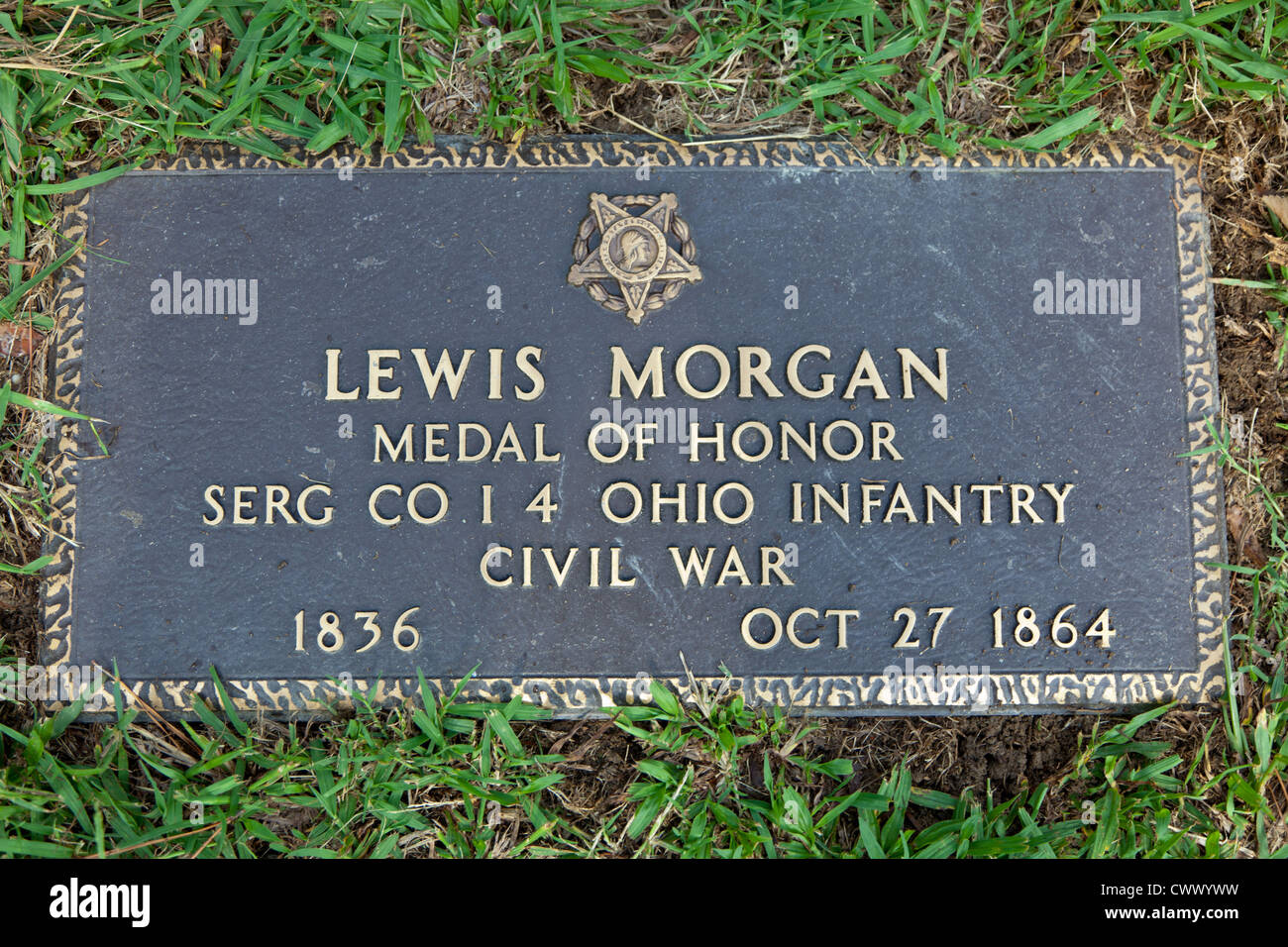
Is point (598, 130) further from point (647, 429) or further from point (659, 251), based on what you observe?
point (647, 429)

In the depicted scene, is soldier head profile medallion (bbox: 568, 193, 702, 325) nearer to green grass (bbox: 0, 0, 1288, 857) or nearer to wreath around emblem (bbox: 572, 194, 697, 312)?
wreath around emblem (bbox: 572, 194, 697, 312)

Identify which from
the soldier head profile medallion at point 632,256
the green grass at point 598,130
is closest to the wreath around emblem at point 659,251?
the soldier head profile medallion at point 632,256

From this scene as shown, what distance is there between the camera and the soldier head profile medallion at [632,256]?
2164 mm

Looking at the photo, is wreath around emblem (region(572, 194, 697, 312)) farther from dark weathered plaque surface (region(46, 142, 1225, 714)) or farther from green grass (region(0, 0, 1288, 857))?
green grass (region(0, 0, 1288, 857))

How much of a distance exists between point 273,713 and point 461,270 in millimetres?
1237

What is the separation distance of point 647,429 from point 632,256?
45 cm

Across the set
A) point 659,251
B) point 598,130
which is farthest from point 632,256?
point 598,130

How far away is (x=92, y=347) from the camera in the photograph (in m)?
2.19

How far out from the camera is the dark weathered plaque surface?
2139 millimetres

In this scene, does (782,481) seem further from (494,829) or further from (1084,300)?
(494,829)

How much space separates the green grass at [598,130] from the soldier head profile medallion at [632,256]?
260 mm

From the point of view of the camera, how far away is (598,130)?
2.25 metres

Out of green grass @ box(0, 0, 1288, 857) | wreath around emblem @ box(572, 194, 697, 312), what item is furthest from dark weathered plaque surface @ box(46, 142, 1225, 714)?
green grass @ box(0, 0, 1288, 857)
